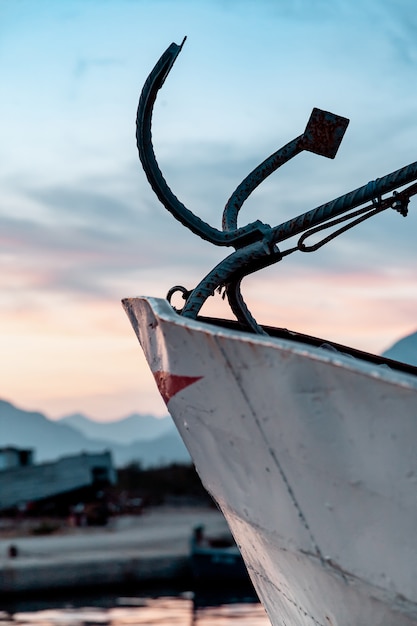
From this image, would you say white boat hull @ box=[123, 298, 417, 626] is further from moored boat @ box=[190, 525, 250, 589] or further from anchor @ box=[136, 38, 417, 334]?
moored boat @ box=[190, 525, 250, 589]

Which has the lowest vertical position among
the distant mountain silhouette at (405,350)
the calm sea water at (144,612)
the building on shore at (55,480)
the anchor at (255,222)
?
the calm sea water at (144,612)

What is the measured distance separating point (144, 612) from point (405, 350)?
34.3 ft

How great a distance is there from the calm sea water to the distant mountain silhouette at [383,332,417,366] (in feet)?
30.5

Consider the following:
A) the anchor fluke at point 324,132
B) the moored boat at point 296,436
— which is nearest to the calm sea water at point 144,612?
the moored boat at point 296,436

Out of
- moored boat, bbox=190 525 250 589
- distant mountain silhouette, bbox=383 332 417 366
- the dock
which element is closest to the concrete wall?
the dock

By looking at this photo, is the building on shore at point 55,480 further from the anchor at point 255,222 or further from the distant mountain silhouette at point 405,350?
the anchor at point 255,222

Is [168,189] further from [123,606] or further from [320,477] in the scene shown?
[123,606]

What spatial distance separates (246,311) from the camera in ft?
15.8

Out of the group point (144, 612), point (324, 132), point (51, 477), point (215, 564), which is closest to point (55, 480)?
point (51, 477)

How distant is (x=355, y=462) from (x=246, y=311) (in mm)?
1675

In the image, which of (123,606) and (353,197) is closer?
(353,197)

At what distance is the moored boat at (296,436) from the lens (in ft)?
10.4

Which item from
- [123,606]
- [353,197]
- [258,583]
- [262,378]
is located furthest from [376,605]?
[123,606]

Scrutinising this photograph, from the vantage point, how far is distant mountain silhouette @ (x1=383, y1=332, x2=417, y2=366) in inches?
203
